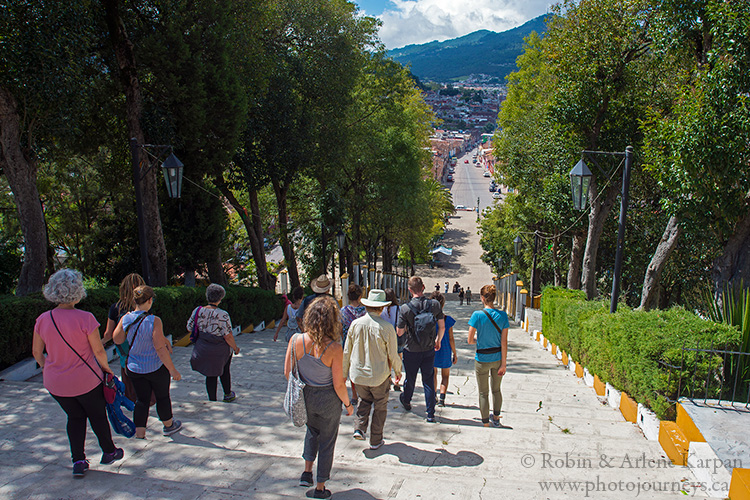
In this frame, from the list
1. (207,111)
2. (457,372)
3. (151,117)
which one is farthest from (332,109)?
(457,372)

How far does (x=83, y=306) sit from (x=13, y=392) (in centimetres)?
182

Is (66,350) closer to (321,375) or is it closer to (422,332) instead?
(321,375)

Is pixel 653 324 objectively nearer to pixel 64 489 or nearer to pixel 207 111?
pixel 64 489

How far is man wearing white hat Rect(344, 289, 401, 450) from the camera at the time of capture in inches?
171

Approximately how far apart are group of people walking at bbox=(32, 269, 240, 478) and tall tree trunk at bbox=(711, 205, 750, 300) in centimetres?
767

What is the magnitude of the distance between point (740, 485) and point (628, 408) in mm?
2325

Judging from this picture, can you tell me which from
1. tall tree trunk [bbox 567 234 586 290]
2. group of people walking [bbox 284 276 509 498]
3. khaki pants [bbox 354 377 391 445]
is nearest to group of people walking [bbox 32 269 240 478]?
group of people walking [bbox 284 276 509 498]

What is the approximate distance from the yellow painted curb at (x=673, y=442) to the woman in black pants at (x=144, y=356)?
14.0ft

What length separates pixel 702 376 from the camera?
5.02 meters

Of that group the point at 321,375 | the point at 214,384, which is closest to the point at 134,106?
the point at 214,384

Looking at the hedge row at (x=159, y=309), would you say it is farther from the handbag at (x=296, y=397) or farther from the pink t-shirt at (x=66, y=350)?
the handbag at (x=296, y=397)

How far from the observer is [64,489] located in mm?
3518

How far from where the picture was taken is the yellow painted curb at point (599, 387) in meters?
6.94

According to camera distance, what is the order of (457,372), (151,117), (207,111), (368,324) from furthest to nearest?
1. (207,111)
2. (151,117)
3. (457,372)
4. (368,324)
